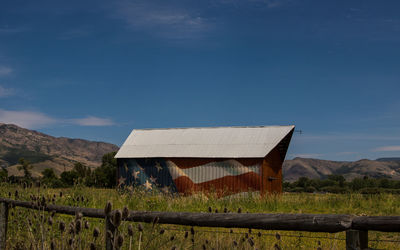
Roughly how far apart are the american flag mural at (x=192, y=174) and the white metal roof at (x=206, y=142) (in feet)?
1.42

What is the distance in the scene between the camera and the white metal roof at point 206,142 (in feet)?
82.5

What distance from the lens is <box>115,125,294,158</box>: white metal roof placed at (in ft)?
82.5

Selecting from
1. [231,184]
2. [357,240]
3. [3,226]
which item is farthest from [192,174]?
[357,240]

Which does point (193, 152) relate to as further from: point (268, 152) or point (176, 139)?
point (268, 152)

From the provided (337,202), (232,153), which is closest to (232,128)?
(232,153)

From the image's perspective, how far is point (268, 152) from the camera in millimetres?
24297

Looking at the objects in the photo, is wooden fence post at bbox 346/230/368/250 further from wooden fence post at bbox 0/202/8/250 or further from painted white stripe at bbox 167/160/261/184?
painted white stripe at bbox 167/160/261/184

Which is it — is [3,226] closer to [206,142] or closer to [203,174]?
[203,174]

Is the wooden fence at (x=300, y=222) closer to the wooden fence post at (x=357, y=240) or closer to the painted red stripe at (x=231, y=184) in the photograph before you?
the wooden fence post at (x=357, y=240)

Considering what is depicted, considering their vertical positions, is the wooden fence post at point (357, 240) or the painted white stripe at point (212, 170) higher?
the painted white stripe at point (212, 170)

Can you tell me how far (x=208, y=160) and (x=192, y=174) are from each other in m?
1.35

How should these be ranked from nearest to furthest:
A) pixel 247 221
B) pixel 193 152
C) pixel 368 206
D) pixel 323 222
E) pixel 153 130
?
pixel 323 222
pixel 247 221
pixel 368 206
pixel 193 152
pixel 153 130

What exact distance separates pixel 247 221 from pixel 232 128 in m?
24.1

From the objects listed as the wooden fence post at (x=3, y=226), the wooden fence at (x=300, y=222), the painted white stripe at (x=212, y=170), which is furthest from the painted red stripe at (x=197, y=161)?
the wooden fence at (x=300, y=222)
